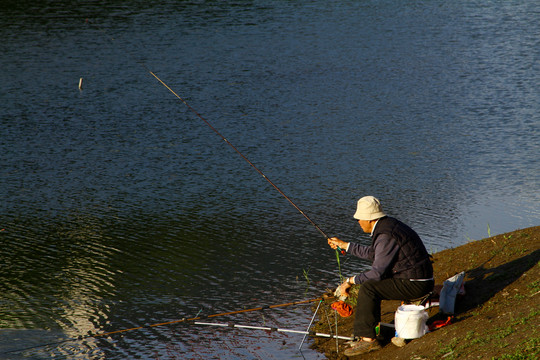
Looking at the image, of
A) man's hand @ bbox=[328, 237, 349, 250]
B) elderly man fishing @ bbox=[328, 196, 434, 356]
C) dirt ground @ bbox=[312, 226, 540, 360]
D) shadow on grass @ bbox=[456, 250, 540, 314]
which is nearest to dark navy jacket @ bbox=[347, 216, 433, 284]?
elderly man fishing @ bbox=[328, 196, 434, 356]

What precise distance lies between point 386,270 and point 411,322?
411 mm

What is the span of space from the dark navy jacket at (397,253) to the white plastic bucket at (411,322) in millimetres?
244

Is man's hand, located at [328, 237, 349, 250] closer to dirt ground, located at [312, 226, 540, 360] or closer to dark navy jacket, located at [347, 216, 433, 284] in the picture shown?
dark navy jacket, located at [347, 216, 433, 284]

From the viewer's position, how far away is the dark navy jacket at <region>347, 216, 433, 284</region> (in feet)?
16.3

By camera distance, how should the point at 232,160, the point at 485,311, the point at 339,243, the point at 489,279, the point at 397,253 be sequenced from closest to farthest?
1. the point at 397,253
2. the point at 485,311
3. the point at 339,243
4. the point at 489,279
5. the point at 232,160

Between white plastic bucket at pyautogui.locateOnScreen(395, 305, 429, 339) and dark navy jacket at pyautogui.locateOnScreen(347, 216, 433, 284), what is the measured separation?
0.80 ft

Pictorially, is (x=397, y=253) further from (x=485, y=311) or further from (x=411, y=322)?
(x=485, y=311)

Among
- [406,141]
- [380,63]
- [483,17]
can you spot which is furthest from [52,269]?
[483,17]

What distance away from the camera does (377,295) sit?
5074 mm

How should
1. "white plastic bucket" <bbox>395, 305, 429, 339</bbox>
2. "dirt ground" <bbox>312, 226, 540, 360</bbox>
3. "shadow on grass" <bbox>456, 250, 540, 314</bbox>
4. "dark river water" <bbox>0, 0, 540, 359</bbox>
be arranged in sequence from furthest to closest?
"dark river water" <bbox>0, 0, 540, 359</bbox> → "shadow on grass" <bbox>456, 250, 540, 314</bbox> → "white plastic bucket" <bbox>395, 305, 429, 339</bbox> → "dirt ground" <bbox>312, 226, 540, 360</bbox>

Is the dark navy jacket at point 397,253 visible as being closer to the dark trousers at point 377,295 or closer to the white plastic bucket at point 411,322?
the dark trousers at point 377,295

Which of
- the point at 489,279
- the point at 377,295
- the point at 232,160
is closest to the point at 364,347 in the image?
the point at 377,295

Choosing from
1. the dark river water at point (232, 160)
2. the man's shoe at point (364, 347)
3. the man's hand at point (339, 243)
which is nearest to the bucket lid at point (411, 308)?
the man's shoe at point (364, 347)

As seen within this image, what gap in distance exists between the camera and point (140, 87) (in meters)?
15.3
